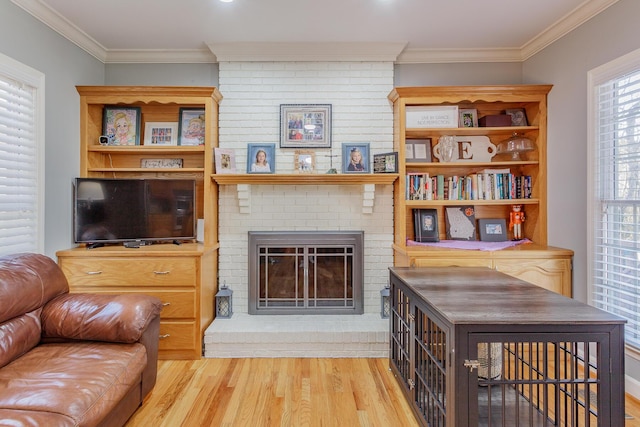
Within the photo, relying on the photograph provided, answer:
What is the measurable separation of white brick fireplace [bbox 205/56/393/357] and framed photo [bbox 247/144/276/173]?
2.7 inches

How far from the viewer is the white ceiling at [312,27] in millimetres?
2490

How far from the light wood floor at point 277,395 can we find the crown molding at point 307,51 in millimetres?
2660

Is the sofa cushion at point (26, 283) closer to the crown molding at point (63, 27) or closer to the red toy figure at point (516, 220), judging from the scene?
the crown molding at point (63, 27)

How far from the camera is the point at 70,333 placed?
1927mm

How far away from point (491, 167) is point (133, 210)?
329cm

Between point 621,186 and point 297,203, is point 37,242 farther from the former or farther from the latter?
point 621,186

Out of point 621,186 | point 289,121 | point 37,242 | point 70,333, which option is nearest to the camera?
point 70,333

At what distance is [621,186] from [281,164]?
2.61 m

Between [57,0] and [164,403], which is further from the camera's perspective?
[57,0]

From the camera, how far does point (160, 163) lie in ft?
10.7

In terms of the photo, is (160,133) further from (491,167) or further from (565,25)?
(565,25)

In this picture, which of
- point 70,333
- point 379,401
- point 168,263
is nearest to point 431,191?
point 379,401

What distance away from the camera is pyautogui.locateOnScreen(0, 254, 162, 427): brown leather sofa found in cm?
141

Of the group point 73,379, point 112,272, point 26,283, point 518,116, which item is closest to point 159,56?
point 112,272
